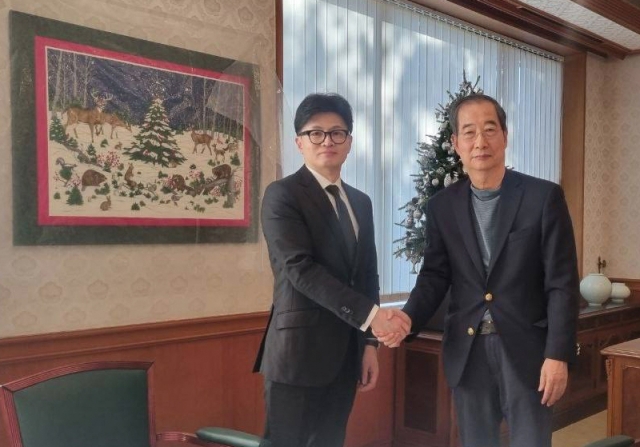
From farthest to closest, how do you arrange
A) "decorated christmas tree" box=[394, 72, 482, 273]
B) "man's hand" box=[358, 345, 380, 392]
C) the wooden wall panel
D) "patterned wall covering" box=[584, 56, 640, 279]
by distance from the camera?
"patterned wall covering" box=[584, 56, 640, 279] → the wooden wall panel → "decorated christmas tree" box=[394, 72, 482, 273] → "man's hand" box=[358, 345, 380, 392]

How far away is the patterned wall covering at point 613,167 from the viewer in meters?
5.39

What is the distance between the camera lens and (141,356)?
2.60m

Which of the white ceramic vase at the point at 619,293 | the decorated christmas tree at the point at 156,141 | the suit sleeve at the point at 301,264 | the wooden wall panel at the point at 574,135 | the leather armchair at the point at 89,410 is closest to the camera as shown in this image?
the leather armchair at the point at 89,410

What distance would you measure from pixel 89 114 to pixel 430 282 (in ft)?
4.68

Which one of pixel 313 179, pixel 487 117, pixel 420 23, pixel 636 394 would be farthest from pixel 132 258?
pixel 420 23

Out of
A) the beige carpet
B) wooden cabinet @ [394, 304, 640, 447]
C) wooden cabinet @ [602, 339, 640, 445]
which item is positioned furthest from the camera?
the beige carpet

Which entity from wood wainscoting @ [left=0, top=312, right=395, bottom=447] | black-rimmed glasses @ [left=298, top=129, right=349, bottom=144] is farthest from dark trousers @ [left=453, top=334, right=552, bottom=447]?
wood wainscoting @ [left=0, top=312, right=395, bottom=447]

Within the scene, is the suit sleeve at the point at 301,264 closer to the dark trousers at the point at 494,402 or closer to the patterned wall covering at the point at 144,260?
the dark trousers at the point at 494,402

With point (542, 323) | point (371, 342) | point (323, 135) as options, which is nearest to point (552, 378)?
point (542, 323)

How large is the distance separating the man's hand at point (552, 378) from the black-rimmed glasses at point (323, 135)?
87 centimetres

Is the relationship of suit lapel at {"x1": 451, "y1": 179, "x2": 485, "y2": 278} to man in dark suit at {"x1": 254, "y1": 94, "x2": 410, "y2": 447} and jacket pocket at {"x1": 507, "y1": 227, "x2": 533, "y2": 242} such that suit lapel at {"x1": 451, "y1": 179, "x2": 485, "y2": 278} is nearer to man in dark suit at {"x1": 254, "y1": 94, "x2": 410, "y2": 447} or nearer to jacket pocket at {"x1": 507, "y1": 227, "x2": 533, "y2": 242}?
jacket pocket at {"x1": 507, "y1": 227, "x2": 533, "y2": 242}

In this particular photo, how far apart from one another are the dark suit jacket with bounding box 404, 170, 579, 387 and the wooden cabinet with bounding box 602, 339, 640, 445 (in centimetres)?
118

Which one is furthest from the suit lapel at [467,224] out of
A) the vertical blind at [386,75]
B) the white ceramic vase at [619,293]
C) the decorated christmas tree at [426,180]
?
the white ceramic vase at [619,293]

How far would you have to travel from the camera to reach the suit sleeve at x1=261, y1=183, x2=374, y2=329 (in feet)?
5.90
